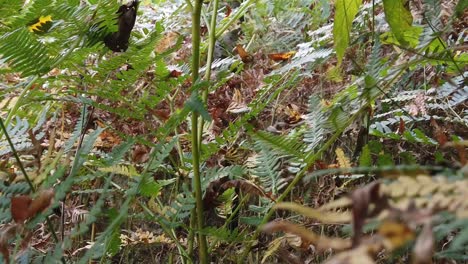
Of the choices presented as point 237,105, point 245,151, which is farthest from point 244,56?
point 245,151

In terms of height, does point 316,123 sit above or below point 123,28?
below

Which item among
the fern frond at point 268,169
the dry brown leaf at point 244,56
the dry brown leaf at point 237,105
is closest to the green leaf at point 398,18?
the fern frond at point 268,169

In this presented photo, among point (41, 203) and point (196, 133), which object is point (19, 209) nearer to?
point (41, 203)

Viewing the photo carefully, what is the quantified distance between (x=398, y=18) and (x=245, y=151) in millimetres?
604

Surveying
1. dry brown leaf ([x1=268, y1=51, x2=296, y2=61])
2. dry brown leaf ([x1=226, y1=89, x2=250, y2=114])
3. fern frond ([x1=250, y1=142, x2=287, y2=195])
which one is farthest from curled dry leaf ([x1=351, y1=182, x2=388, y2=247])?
dry brown leaf ([x1=268, y1=51, x2=296, y2=61])

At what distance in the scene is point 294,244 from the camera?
1.16m

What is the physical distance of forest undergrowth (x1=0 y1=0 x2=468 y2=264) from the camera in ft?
1.50

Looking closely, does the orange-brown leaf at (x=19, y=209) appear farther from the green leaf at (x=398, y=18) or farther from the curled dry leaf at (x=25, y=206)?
the green leaf at (x=398, y=18)

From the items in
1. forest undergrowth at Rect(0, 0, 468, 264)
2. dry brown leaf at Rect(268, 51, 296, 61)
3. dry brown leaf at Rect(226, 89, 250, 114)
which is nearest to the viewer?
forest undergrowth at Rect(0, 0, 468, 264)

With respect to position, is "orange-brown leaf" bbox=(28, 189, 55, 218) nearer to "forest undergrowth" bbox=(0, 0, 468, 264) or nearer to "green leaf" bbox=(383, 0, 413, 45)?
"forest undergrowth" bbox=(0, 0, 468, 264)

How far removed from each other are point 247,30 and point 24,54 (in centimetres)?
141

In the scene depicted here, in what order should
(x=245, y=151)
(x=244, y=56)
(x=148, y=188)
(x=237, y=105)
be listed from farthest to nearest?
(x=244, y=56) < (x=237, y=105) < (x=245, y=151) < (x=148, y=188)

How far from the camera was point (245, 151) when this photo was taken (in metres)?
1.55

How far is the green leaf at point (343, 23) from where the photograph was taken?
113 centimetres
